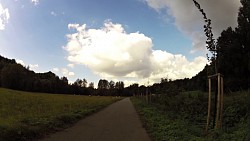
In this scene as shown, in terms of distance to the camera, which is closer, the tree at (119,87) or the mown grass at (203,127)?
the mown grass at (203,127)

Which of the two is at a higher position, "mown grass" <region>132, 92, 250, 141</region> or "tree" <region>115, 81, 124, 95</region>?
"tree" <region>115, 81, 124, 95</region>

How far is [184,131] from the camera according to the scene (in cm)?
1216

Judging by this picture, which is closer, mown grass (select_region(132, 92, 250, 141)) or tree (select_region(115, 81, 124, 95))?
mown grass (select_region(132, 92, 250, 141))

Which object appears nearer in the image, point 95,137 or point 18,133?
point 18,133

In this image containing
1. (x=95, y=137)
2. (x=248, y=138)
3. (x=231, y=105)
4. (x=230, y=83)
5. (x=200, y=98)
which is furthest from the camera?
(x=230, y=83)

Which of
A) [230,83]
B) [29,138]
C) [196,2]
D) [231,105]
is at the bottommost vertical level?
[29,138]

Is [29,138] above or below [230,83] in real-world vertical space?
below

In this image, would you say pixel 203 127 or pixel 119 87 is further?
pixel 119 87

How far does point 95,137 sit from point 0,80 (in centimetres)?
12021

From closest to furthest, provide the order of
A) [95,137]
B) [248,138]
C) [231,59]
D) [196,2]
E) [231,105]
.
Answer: [248,138]
[95,137]
[196,2]
[231,105]
[231,59]

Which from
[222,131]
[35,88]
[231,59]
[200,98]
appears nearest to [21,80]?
[35,88]

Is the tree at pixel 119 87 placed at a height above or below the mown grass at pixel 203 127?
above

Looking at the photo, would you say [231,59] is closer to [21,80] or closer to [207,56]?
[207,56]

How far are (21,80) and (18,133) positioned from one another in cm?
11754
